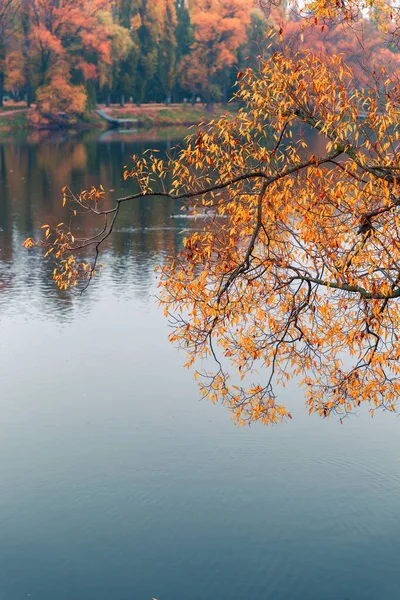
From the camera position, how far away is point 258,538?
16.9 metres

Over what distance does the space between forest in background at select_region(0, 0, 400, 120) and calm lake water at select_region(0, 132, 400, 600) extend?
73532 millimetres

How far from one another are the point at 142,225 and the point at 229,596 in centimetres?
3334

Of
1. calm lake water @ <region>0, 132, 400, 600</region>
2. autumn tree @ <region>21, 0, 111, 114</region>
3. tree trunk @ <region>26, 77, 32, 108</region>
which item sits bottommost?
calm lake water @ <region>0, 132, 400, 600</region>

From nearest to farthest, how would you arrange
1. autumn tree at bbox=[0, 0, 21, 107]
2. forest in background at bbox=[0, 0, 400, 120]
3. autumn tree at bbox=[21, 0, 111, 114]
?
autumn tree at bbox=[0, 0, 21, 107] < autumn tree at bbox=[21, 0, 111, 114] < forest in background at bbox=[0, 0, 400, 120]

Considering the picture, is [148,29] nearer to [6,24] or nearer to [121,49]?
[121,49]

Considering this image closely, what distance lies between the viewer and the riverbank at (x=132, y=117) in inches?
4318

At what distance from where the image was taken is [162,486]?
18.7 meters

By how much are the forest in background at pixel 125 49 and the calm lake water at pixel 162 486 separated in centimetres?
7353

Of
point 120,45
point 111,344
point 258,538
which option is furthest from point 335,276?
point 120,45

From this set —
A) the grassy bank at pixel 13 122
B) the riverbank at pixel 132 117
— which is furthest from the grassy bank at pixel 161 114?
the grassy bank at pixel 13 122

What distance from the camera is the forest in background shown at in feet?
Answer: 347

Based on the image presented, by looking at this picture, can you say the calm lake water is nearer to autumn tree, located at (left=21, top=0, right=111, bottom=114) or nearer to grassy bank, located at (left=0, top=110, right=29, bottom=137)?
autumn tree, located at (left=21, top=0, right=111, bottom=114)

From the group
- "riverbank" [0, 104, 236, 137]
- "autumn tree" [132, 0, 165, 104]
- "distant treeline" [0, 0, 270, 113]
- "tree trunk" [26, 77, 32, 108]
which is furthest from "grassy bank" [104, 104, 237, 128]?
"tree trunk" [26, 77, 32, 108]

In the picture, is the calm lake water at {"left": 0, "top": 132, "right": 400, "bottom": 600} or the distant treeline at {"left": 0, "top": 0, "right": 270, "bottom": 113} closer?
the calm lake water at {"left": 0, "top": 132, "right": 400, "bottom": 600}
